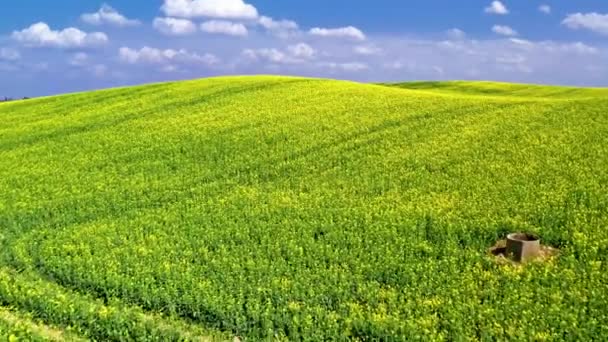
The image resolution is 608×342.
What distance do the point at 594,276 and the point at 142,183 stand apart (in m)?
18.8

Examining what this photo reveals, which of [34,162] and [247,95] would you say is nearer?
[34,162]

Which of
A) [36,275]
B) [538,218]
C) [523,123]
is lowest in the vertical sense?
[36,275]

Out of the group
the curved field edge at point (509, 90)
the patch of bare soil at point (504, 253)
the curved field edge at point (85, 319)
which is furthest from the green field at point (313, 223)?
the curved field edge at point (509, 90)

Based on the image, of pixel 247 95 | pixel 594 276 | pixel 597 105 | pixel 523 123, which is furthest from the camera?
pixel 247 95

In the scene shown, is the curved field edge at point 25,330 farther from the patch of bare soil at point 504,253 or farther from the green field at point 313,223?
the patch of bare soil at point 504,253

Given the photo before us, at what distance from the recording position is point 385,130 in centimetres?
3362

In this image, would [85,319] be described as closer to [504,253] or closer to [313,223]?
[313,223]

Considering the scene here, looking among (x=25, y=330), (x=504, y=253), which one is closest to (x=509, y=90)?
(x=504, y=253)

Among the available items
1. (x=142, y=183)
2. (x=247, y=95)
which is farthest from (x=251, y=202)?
(x=247, y=95)

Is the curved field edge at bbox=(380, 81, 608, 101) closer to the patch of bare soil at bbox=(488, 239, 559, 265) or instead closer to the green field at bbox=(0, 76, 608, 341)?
the green field at bbox=(0, 76, 608, 341)

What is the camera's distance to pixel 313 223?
2147 centimetres

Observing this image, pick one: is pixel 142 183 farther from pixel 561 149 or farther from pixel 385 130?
pixel 561 149

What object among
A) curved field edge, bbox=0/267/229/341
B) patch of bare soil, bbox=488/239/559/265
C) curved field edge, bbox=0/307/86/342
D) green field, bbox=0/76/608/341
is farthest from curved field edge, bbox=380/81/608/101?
curved field edge, bbox=0/307/86/342

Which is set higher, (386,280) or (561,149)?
(561,149)
